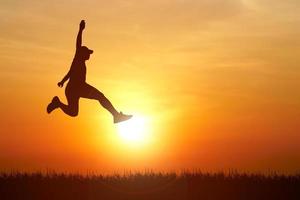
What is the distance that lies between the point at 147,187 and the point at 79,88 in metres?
4.96

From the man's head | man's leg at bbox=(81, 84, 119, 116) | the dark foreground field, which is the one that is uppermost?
the man's head

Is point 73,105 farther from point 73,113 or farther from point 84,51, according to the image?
point 84,51

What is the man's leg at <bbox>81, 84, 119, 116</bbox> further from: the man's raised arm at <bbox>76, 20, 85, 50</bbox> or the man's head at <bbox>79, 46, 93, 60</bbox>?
the man's raised arm at <bbox>76, 20, 85, 50</bbox>

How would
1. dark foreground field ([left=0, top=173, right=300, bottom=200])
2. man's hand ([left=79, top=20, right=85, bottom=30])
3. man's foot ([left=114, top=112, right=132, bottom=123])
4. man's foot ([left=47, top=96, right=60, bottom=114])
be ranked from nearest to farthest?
man's hand ([left=79, top=20, right=85, bottom=30]) → man's foot ([left=114, top=112, right=132, bottom=123]) → man's foot ([left=47, top=96, right=60, bottom=114]) → dark foreground field ([left=0, top=173, right=300, bottom=200])

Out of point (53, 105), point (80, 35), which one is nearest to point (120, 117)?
point (53, 105)

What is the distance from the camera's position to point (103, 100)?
19.2 meters

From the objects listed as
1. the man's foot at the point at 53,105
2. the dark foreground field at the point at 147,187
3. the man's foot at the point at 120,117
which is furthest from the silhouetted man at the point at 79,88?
the dark foreground field at the point at 147,187

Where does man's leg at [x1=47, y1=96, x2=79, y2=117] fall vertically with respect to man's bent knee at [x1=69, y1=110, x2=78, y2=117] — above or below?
above

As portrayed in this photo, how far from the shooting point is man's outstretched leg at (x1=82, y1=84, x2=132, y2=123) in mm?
19031

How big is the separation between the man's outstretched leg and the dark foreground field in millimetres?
3048

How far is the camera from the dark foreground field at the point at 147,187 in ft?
70.4

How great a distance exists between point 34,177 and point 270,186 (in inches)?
316

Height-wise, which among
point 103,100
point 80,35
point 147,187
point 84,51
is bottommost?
point 147,187

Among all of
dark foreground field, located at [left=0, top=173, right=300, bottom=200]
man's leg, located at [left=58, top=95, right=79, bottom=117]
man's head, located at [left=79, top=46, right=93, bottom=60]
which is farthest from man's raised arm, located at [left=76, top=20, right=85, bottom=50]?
dark foreground field, located at [left=0, top=173, right=300, bottom=200]
